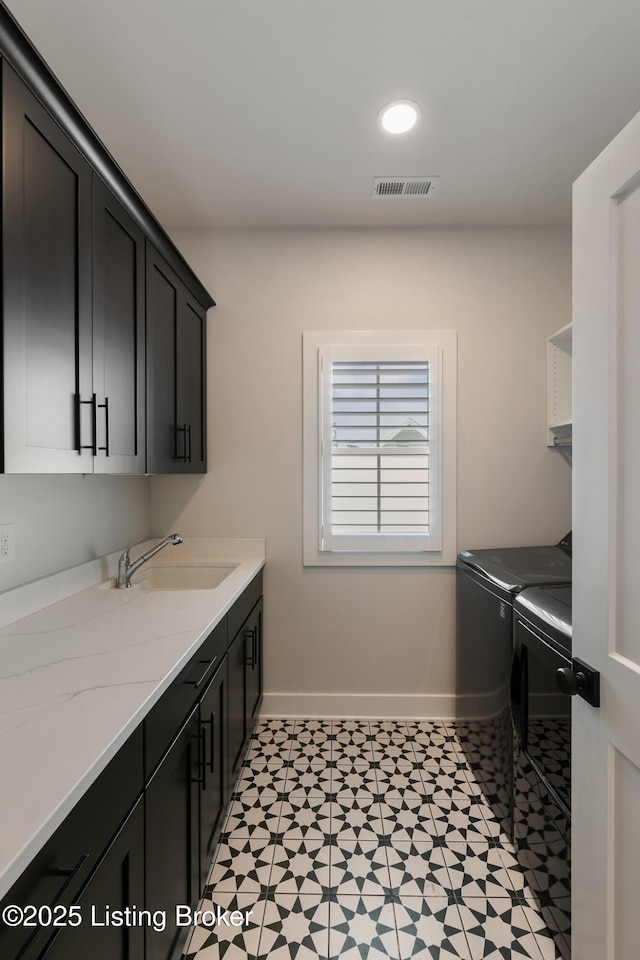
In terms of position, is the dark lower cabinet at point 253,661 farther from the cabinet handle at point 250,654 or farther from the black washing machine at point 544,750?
the black washing machine at point 544,750

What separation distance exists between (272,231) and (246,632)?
2.08 meters

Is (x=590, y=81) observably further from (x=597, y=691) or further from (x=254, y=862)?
(x=254, y=862)

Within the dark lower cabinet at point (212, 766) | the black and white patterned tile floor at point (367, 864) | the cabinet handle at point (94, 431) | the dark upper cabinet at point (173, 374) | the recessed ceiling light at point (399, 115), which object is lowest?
the black and white patterned tile floor at point (367, 864)

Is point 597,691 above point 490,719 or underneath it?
above

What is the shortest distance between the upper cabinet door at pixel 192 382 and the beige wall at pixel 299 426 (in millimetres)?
105

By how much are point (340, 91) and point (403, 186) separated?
0.65 metres

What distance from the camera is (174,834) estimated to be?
1217 millimetres

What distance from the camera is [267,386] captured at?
8.87 feet

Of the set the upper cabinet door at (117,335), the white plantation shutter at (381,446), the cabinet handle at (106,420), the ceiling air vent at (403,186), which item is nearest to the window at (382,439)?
the white plantation shutter at (381,446)

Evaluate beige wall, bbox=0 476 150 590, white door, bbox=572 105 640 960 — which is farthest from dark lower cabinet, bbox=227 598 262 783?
white door, bbox=572 105 640 960

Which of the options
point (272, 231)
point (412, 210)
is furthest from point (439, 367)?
point (272, 231)

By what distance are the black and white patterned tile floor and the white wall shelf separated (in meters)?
1.54

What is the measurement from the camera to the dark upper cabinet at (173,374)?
75.9 inches

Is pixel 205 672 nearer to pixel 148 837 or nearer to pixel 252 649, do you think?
pixel 148 837
